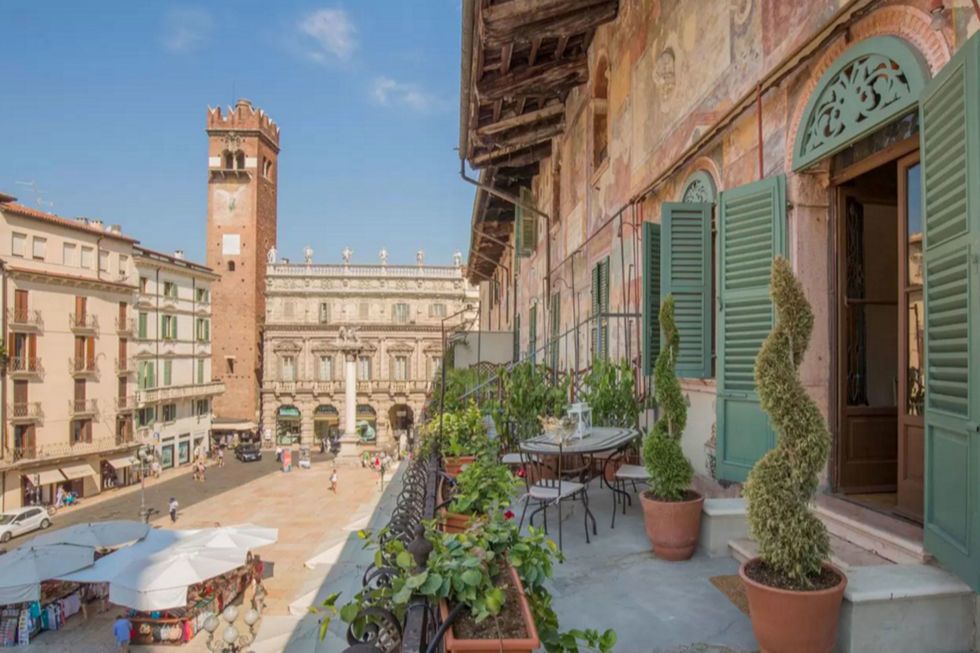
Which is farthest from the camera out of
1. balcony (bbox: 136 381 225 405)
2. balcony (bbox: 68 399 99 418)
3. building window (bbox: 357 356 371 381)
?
building window (bbox: 357 356 371 381)

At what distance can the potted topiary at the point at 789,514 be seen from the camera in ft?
8.71

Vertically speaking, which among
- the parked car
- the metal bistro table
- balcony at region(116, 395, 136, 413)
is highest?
the metal bistro table

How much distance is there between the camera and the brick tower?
155 feet

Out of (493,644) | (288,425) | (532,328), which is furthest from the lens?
(288,425)

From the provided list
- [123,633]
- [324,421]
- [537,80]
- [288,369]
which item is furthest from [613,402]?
[324,421]

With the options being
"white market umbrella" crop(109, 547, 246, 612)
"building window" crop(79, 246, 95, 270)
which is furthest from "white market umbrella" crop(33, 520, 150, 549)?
"building window" crop(79, 246, 95, 270)

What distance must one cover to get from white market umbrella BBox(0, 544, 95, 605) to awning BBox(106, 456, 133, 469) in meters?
18.2

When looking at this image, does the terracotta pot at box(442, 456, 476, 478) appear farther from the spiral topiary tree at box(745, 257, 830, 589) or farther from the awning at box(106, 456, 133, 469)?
the awning at box(106, 456, 133, 469)

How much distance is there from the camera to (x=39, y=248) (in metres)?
27.2

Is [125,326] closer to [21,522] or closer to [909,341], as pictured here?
[21,522]

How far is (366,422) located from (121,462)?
64.3 ft

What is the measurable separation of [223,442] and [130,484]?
1405 centimetres

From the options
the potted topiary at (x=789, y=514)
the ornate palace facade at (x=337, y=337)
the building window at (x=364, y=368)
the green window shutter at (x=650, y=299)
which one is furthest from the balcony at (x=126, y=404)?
the potted topiary at (x=789, y=514)

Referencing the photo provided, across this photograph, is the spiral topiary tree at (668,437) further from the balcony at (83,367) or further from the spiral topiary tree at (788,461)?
the balcony at (83,367)
